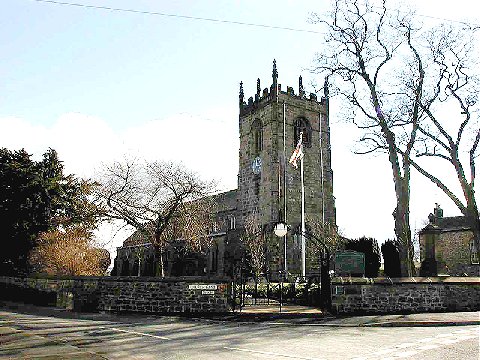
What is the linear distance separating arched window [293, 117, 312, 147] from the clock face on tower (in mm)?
4683

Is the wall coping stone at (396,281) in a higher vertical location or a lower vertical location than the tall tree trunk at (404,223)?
lower

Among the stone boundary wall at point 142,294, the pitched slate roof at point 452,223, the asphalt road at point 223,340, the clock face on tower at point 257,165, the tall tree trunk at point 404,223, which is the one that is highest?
the clock face on tower at point 257,165

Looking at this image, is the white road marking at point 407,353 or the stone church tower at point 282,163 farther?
the stone church tower at point 282,163

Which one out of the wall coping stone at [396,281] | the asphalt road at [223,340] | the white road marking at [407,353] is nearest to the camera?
the white road marking at [407,353]

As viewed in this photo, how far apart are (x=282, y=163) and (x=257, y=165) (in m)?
3.62

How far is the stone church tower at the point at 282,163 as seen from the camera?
46.6 meters

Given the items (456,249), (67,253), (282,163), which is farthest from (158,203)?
(456,249)

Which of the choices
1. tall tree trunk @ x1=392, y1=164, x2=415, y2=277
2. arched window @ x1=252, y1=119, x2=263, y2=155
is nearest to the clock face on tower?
arched window @ x1=252, y1=119, x2=263, y2=155

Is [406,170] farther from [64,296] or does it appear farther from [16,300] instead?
[16,300]

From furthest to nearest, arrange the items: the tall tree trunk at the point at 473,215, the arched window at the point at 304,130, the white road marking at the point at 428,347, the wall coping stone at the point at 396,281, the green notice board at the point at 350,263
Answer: the arched window at the point at 304,130
the tall tree trunk at the point at 473,215
the green notice board at the point at 350,263
the wall coping stone at the point at 396,281
the white road marking at the point at 428,347

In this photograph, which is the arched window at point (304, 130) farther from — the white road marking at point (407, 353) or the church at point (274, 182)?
the white road marking at point (407, 353)

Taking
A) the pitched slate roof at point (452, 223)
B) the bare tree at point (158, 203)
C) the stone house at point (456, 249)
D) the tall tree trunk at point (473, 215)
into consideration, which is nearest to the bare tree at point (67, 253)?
the bare tree at point (158, 203)

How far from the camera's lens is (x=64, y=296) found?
21406 millimetres

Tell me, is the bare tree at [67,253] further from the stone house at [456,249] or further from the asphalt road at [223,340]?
the stone house at [456,249]
